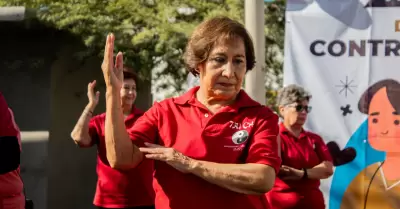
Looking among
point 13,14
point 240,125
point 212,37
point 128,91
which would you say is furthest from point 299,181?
point 13,14

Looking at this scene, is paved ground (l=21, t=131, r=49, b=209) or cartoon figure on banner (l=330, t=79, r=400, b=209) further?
paved ground (l=21, t=131, r=49, b=209)

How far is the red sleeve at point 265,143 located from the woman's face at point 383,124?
336 centimetres

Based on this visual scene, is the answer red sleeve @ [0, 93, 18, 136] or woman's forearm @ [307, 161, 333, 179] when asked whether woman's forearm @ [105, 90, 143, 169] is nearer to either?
red sleeve @ [0, 93, 18, 136]

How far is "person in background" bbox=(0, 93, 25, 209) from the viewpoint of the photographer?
3160 mm

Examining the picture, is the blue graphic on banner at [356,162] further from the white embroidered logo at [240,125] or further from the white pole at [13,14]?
the white pole at [13,14]

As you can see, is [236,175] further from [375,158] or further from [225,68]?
[375,158]

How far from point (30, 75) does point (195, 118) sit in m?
5.30

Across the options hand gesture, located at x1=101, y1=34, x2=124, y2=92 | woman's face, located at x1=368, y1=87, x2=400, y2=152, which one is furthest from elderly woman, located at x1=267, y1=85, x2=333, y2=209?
hand gesture, located at x1=101, y1=34, x2=124, y2=92

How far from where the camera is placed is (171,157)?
8.59ft

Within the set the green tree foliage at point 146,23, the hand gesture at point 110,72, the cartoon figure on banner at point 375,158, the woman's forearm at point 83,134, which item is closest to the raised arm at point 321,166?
the cartoon figure on banner at point 375,158

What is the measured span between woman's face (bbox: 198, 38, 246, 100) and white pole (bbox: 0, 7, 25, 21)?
5185 mm

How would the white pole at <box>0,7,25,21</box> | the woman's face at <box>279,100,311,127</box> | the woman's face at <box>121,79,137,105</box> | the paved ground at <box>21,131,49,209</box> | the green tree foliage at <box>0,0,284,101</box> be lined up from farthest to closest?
the green tree foliage at <box>0,0,284,101</box>
the paved ground at <box>21,131,49,209</box>
the white pole at <box>0,7,25,21</box>
the woman's face at <box>121,79,137,105</box>
the woman's face at <box>279,100,311,127</box>

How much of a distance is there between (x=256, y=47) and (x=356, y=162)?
1.32m

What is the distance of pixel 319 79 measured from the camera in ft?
19.8
